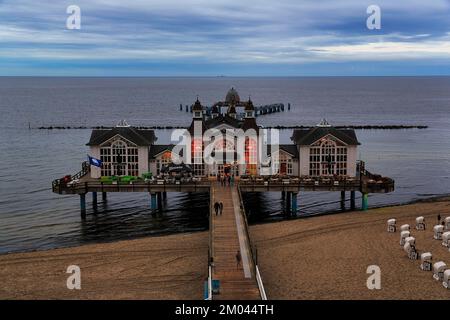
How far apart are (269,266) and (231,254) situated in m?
3.23

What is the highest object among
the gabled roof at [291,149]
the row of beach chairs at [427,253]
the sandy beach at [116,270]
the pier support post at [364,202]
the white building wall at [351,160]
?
the gabled roof at [291,149]

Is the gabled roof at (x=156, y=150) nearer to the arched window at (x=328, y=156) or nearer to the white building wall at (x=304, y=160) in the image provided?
the white building wall at (x=304, y=160)

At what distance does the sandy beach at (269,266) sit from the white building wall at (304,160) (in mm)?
7507

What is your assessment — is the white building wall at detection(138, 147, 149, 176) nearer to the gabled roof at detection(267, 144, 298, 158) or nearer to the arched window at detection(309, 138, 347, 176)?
the gabled roof at detection(267, 144, 298, 158)

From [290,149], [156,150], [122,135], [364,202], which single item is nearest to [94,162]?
[122,135]

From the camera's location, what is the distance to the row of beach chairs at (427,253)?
31.8 meters

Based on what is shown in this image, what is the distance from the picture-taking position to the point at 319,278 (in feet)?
108

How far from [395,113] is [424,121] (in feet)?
78.8

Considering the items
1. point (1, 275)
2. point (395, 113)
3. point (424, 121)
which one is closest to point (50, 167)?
point (1, 275)

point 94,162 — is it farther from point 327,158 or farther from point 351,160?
point 351,160

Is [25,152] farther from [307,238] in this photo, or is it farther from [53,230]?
[307,238]

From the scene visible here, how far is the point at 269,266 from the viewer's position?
3503 cm

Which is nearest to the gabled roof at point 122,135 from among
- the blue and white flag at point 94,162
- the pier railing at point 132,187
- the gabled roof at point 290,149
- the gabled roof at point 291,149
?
the blue and white flag at point 94,162

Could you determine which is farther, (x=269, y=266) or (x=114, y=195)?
(x=114, y=195)
